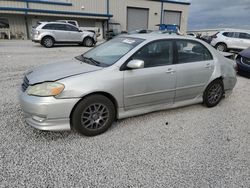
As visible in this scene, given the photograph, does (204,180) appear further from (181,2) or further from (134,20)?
(181,2)

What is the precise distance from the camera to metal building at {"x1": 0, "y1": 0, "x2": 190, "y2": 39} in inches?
851

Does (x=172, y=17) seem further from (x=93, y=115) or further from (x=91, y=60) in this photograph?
(x=93, y=115)

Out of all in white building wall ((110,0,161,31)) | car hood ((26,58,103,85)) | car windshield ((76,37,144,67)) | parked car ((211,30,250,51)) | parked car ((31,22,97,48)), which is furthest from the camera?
white building wall ((110,0,161,31))

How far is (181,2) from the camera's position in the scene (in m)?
31.8

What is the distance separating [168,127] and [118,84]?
1173 millimetres

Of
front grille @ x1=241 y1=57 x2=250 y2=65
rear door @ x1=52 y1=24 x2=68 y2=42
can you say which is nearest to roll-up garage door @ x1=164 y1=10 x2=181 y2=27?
rear door @ x1=52 y1=24 x2=68 y2=42

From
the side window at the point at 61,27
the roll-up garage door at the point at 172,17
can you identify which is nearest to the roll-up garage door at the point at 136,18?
the roll-up garage door at the point at 172,17

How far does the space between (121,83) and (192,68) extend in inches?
59.9

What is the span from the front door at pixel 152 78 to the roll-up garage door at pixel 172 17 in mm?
30661

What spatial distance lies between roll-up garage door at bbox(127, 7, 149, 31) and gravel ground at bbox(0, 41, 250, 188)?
1072 inches

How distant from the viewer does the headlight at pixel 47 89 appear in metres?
2.61

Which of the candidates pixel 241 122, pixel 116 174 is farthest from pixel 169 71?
pixel 116 174

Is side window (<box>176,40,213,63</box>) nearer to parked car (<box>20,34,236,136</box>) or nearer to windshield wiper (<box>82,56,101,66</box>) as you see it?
parked car (<box>20,34,236,136</box>)

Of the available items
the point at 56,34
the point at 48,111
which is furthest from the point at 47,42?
the point at 48,111
